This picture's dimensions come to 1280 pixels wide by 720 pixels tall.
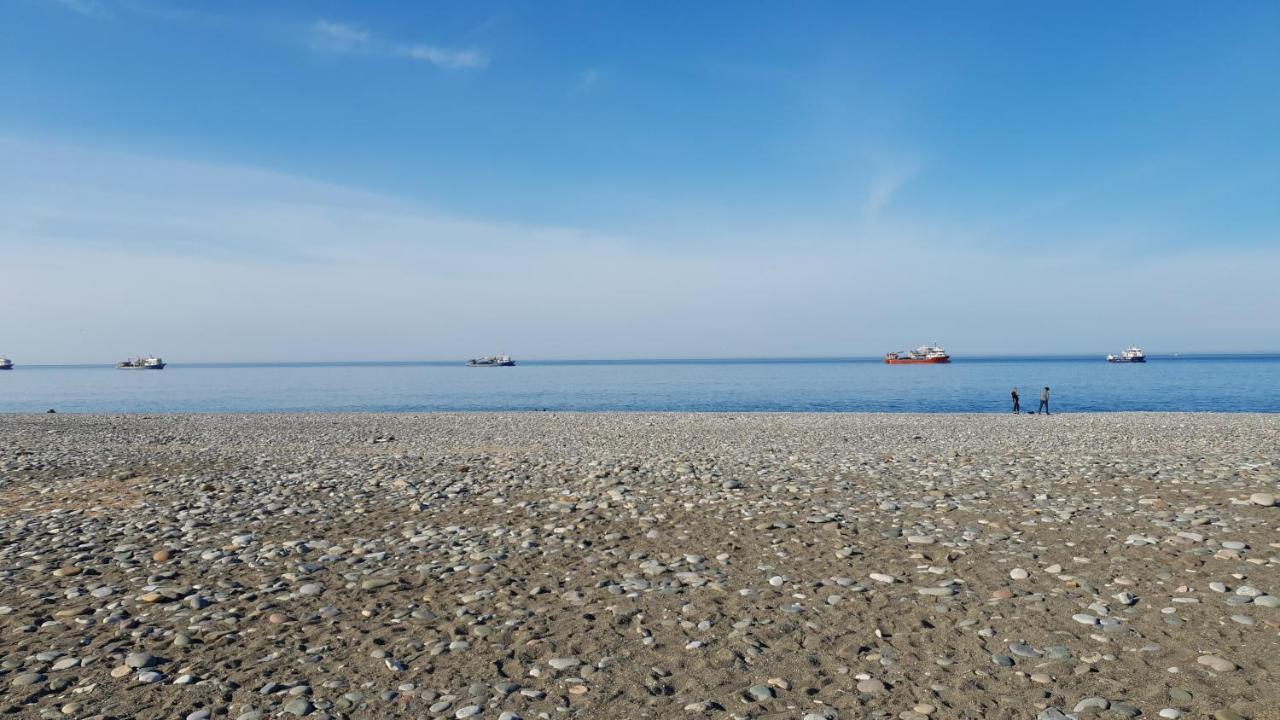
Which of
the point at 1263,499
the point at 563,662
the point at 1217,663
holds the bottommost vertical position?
the point at 563,662

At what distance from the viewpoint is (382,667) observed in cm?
670

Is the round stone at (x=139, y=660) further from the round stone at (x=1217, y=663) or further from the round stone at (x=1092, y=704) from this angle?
the round stone at (x=1217, y=663)

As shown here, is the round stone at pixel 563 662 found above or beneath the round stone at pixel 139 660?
beneath

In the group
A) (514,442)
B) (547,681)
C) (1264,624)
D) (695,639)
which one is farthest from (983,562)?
(514,442)

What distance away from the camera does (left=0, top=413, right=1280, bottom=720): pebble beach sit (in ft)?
19.9

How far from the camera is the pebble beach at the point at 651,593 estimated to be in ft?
19.9

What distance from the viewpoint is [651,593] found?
8648 millimetres

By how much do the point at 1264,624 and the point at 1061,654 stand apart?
2.41 metres

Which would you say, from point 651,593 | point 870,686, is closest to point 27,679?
point 651,593

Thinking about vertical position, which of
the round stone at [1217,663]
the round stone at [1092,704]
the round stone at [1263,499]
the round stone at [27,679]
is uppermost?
the round stone at [1263,499]

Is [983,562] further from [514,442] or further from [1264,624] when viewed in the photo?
[514,442]

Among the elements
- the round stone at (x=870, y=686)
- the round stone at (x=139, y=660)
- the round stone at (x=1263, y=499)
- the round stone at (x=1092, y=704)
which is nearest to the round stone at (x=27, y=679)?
the round stone at (x=139, y=660)

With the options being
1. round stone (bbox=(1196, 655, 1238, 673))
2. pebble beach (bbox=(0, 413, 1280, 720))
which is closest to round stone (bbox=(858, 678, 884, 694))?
pebble beach (bbox=(0, 413, 1280, 720))

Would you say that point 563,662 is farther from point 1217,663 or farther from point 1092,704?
point 1217,663
